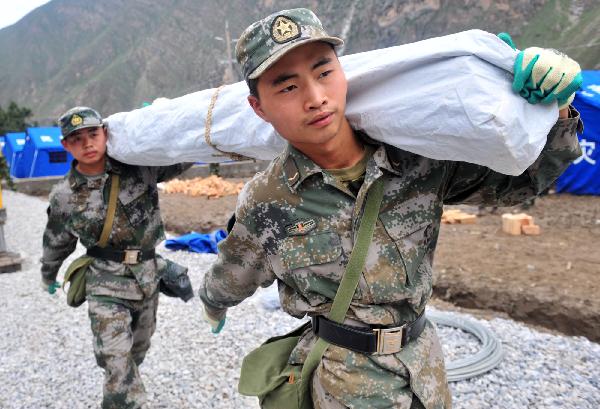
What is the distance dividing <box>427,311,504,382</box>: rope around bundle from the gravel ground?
0.05m

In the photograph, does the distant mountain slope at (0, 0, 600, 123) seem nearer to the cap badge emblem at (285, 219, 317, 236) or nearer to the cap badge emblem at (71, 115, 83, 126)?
the cap badge emblem at (71, 115, 83, 126)

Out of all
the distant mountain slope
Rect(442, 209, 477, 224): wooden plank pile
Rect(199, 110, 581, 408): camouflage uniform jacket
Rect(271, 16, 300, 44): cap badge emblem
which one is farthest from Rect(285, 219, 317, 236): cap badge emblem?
the distant mountain slope

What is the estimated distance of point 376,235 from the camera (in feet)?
6.16

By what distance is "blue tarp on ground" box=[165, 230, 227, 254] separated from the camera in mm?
8750

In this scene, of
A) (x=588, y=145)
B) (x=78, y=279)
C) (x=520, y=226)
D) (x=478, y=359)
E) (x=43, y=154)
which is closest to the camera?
(x=78, y=279)

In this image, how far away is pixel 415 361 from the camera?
6.20 ft

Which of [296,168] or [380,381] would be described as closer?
[380,381]

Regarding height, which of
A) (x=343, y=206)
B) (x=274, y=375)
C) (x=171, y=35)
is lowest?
(x=274, y=375)

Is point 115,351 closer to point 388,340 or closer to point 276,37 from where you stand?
point 388,340

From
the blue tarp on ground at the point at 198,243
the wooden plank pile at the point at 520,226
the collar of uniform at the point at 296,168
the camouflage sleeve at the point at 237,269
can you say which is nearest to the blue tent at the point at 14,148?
the blue tarp on ground at the point at 198,243

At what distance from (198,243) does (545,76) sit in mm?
7736

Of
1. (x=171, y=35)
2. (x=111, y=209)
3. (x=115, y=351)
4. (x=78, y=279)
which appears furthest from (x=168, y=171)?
(x=171, y=35)

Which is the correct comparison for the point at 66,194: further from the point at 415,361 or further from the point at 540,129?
the point at 540,129

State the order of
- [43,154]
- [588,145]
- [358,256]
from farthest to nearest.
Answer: [43,154] < [588,145] < [358,256]
